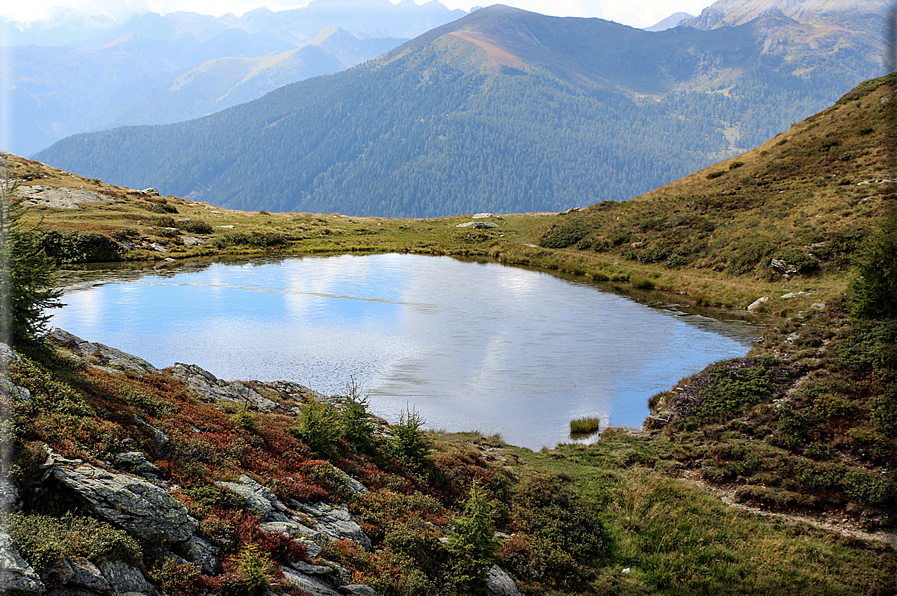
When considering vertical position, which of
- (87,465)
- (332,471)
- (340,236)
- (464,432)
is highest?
(340,236)

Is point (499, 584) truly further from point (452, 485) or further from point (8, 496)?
point (8, 496)

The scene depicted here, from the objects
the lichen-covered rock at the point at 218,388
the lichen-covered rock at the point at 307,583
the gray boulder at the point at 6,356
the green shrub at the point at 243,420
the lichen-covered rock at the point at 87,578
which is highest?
the gray boulder at the point at 6,356

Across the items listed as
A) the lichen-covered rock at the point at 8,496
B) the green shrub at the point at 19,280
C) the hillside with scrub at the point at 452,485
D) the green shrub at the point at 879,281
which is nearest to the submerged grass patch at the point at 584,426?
the hillside with scrub at the point at 452,485

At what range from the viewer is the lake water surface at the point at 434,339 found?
27.9 m

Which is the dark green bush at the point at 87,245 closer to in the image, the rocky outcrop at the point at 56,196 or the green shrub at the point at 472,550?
the rocky outcrop at the point at 56,196

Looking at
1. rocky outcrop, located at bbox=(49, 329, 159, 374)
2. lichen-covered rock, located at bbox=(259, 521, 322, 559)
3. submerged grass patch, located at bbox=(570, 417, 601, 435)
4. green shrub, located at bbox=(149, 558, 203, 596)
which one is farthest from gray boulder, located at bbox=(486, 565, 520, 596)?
submerged grass patch, located at bbox=(570, 417, 601, 435)

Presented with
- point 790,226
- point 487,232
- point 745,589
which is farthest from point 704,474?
point 487,232

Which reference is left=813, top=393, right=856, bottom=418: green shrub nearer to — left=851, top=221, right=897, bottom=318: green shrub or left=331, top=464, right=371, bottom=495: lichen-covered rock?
left=851, top=221, right=897, bottom=318: green shrub

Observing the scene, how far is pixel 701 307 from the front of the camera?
157 feet

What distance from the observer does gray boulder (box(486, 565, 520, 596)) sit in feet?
38.6

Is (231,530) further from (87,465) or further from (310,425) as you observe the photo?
(310,425)

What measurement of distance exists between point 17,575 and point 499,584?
8975mm

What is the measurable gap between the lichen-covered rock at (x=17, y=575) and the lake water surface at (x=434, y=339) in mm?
18617

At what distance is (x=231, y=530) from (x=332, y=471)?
434 centimetres
